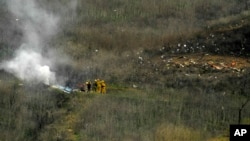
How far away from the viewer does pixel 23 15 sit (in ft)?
128

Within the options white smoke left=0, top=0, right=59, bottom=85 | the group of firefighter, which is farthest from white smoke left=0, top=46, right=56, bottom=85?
the group of firefighter

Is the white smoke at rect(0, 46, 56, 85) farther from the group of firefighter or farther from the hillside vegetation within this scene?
the group of firefighter

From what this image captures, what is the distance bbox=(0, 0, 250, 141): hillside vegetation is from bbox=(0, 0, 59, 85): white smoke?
0.58m

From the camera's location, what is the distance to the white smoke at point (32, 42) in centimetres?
3144

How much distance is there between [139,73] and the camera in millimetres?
32562

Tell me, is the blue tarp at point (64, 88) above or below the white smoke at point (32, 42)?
below

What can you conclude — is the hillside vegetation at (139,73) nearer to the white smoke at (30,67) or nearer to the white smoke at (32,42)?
the white smoke at (32,42)

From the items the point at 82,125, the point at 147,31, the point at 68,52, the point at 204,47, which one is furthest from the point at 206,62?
the point at 82,125

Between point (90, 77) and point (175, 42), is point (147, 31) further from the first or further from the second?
point (90, 77)

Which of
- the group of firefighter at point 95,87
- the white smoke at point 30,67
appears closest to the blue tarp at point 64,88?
the white smoke at point 30,67

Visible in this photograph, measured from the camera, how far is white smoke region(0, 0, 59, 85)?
31438 mm

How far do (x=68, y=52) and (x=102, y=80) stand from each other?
4967 millimetres

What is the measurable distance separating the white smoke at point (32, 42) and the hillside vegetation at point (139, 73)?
58cm

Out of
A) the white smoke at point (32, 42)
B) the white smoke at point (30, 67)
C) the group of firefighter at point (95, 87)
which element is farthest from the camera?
the white smoke at point (32, 42)
